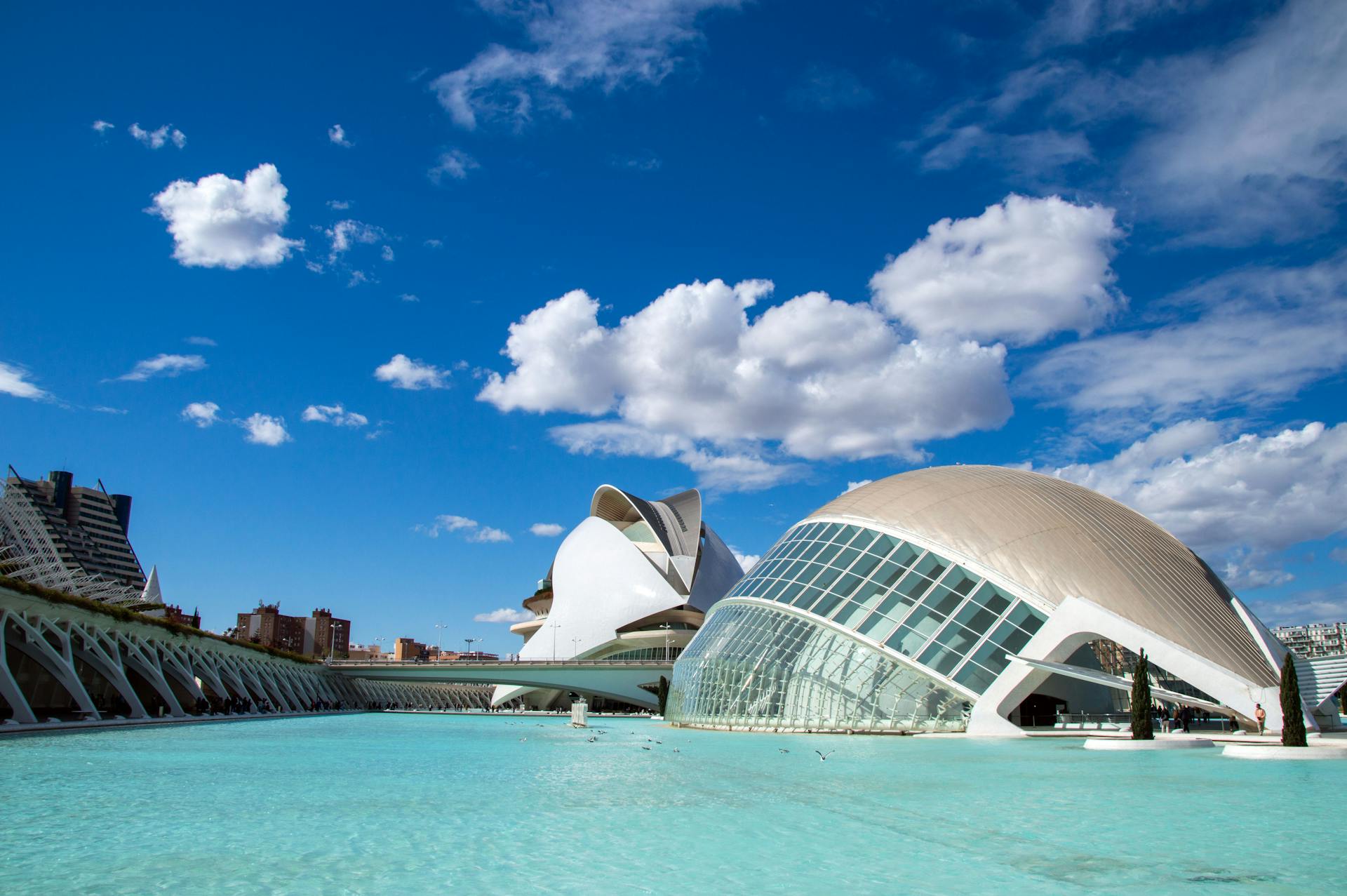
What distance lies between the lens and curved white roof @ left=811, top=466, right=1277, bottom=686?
90.9 feet

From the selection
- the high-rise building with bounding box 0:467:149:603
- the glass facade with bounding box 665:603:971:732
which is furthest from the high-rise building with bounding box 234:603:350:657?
the glass facade with bounding box 665:603:971:732

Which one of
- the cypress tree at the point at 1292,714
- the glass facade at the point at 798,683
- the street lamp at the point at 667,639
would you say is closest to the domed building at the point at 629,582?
the street lamp at the point at 667,639

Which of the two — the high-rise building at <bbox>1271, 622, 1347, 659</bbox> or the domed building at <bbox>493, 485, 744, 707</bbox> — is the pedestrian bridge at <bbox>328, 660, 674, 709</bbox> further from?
the high-rise building at <bbox>1271, 622, 1347, 659</bbox>

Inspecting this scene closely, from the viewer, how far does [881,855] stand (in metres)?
8.65

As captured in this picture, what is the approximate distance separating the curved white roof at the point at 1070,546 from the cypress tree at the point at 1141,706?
120 inches

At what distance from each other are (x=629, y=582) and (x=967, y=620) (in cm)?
5944

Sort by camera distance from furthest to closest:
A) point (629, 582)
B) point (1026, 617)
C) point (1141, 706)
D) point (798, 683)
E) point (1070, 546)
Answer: point (629, 582) → point (798, 683) → point (1070, 546) → point (1026, 617) → point (1141, 706)

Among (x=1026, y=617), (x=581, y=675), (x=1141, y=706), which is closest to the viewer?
(x=1141, y=706)

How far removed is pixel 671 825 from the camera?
10398 mm

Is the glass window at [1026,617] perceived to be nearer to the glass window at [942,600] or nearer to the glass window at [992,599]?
the glass window at [992,599]

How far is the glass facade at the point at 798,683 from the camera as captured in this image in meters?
28.0

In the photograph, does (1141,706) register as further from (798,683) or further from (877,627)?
(798,683)

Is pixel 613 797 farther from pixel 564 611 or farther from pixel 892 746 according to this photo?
pixel 564 611

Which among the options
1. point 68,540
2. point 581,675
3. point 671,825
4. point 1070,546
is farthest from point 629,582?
point 68,540
